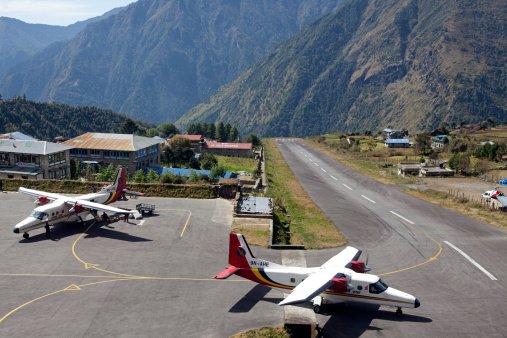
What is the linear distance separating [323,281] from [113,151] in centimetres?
8117

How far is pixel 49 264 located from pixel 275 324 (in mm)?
21377

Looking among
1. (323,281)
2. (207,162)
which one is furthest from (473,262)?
(207,162)

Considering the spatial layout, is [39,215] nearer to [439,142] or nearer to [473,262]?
[473,262]

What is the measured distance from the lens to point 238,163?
138 m

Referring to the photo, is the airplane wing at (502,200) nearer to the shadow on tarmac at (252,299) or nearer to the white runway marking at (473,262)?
the white runway marking at (473,262)

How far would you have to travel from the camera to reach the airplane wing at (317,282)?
2956 cm

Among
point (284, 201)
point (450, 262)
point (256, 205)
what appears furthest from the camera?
point (284, 201)

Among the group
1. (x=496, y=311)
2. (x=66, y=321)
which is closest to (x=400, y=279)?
(x=496, y=311)

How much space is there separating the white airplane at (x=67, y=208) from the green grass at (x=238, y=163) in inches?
2641

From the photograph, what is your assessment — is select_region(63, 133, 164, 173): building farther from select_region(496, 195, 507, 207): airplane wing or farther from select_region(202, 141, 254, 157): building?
select_region(496, 195, 507, 207): airplane wing

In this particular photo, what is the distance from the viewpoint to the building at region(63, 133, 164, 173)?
10281cm

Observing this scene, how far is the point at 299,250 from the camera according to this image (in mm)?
45406

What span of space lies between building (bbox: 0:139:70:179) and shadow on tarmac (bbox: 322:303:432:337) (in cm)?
5980

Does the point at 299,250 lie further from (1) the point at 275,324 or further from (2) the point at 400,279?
(1) the point at 275,324
